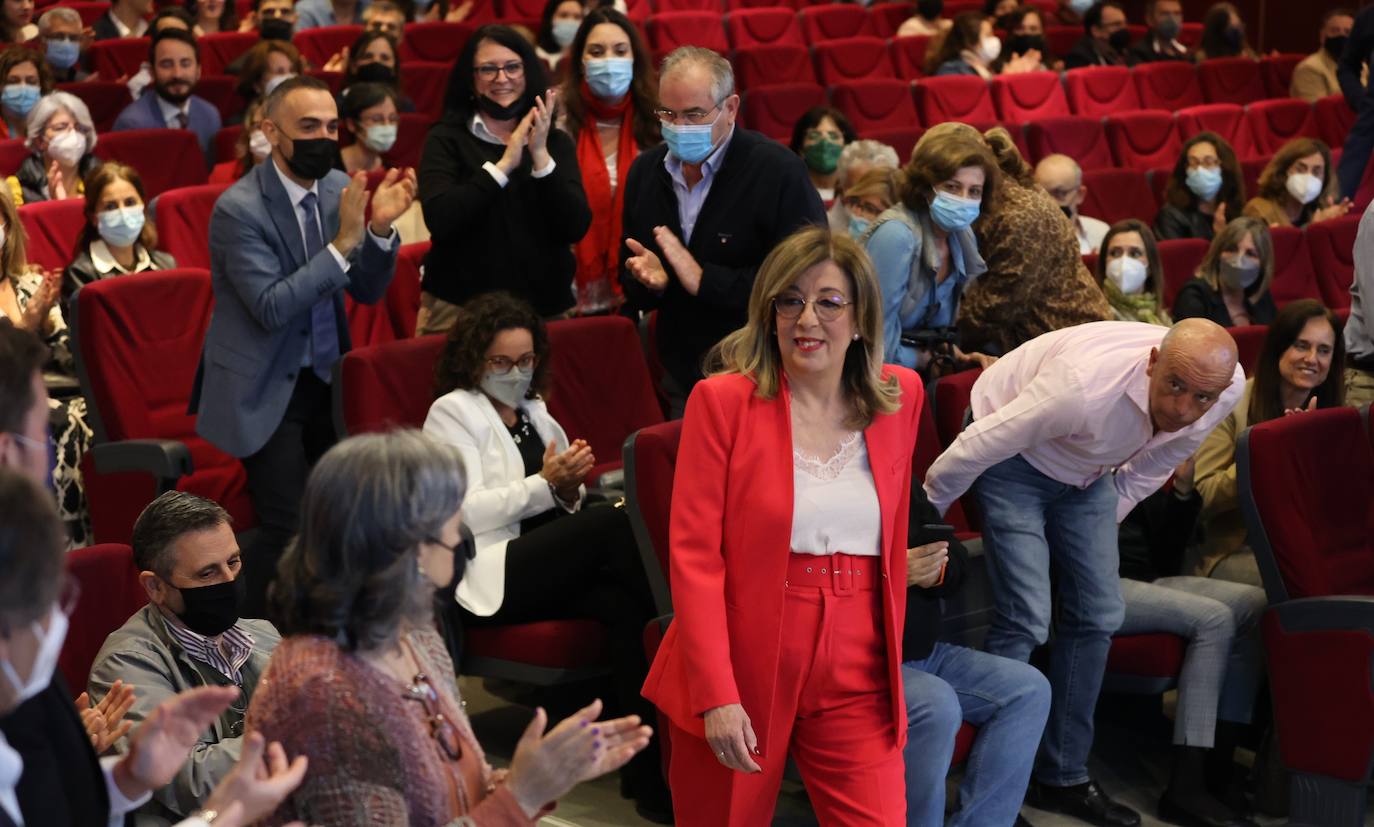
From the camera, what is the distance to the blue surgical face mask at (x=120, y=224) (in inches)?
170

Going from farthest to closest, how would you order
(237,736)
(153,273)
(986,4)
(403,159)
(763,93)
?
(986,4) → (763,93) → (403,159) → (153,273) → (237,736)

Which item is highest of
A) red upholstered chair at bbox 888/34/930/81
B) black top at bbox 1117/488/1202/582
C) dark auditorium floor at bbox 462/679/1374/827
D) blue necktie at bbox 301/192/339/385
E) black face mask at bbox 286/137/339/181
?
red upholstered chair at bbox 888/34/930/81

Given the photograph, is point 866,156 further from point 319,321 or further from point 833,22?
point 833,22

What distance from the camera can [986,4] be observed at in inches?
361

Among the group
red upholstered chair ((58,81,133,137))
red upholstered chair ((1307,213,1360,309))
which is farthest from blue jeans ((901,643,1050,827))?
red upholstered chair ((58,81,133,137))

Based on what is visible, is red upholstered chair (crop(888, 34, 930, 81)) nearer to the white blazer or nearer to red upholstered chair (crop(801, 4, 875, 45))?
red upholstered chair (crop(801, 4, 875, 45))

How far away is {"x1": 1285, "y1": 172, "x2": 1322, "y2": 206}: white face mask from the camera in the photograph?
5957 mm

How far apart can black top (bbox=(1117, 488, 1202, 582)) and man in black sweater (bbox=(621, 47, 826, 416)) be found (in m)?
0.97

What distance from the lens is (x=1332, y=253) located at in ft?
18.5

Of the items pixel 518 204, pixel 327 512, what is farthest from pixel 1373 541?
pixel 327 512

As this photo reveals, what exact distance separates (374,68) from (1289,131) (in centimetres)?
472

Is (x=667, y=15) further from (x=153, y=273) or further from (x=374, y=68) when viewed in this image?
(x=153, y=273)

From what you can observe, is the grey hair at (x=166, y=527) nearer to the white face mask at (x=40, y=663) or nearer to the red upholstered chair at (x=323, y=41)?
the white face mask at (x=40, y=663)

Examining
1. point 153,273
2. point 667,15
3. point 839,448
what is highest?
point 667,15
